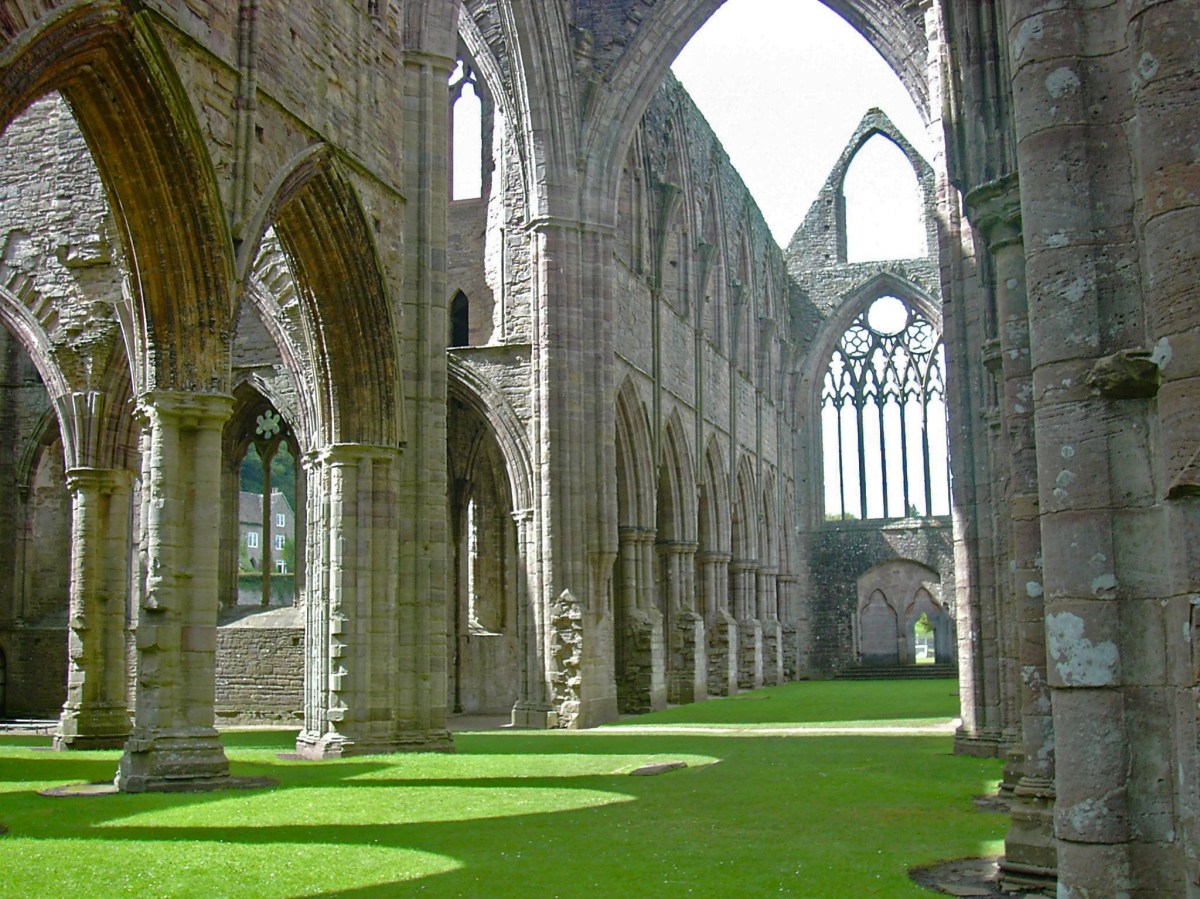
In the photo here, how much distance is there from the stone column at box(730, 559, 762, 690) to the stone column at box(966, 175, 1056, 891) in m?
22.6

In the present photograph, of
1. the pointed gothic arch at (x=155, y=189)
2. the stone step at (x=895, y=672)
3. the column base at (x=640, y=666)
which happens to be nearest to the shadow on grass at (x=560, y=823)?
the pointed gothic arch at (x=155, y=189)

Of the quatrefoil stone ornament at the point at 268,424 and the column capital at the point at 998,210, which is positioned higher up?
the quatrefoil stone ornament at the point at 268,424

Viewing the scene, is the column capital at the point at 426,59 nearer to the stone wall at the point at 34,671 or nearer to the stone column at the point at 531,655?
the stone column at the point at 531,655

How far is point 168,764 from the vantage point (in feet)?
31.6

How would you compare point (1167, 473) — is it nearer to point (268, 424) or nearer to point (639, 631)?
point (639, 631)

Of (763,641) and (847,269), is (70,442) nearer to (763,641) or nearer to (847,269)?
(763,641)

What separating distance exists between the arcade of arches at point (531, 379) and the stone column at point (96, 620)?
46mm

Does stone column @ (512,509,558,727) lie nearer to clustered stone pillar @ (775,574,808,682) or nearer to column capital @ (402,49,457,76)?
column capital @ (402,49,457,76)

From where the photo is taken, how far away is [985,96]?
23.6ft

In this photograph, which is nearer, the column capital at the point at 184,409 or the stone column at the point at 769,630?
the column capital at the point at 184,409

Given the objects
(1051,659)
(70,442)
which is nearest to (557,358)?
(70,442)

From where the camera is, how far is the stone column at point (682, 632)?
2361 cm

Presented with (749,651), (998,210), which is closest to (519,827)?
(998,210)

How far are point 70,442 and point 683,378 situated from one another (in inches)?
504
